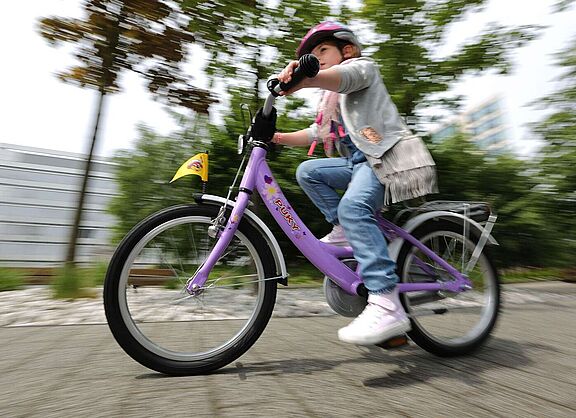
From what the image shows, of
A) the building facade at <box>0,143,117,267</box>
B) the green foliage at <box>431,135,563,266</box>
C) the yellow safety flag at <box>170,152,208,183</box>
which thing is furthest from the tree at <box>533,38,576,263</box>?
the building facade at <box>0,143,117,267</box>

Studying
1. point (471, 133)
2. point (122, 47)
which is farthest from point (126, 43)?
point (471, 133)

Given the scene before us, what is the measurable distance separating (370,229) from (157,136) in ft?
21.4

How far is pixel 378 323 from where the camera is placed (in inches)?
86.1

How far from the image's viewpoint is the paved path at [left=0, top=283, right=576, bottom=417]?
174cm

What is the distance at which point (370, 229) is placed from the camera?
2336 millimetres

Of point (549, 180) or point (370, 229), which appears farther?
point (549, 180)

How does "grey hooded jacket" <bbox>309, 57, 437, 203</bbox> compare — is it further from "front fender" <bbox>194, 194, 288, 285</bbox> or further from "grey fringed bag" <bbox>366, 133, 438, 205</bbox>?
"front fender" <bbox>194, 194, 288, 285</bbox>

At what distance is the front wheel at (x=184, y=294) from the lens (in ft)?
7.00

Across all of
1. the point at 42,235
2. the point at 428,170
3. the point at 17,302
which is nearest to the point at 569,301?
the point at 428,170

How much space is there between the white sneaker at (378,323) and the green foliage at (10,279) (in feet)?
19.5

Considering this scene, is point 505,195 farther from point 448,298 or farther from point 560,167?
point 448,298

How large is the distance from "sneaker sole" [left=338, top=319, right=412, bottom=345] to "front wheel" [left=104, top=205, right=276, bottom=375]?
1.38ft

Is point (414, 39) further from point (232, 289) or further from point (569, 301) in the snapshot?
point (232, 289)

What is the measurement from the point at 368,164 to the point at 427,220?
0.47 meters
